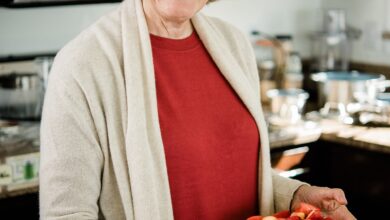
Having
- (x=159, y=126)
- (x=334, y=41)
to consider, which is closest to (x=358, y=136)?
(x=334, y=41)

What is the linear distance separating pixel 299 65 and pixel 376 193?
1062 mm

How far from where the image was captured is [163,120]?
117 centimetres

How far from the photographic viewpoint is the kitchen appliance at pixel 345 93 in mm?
3031

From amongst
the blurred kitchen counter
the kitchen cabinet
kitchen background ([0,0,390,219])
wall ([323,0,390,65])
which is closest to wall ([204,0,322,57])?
kitchen background ([0,0,390,219])

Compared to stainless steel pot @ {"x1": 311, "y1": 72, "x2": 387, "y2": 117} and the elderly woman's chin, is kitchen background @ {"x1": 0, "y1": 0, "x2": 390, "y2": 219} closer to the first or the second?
stainless steel pot @ {"x1": 311, "y1": 72, "x2": 387, "y2": 117}

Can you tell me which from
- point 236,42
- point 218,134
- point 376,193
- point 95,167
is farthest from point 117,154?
point 376,193

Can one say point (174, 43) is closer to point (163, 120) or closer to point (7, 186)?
point (163, 120)

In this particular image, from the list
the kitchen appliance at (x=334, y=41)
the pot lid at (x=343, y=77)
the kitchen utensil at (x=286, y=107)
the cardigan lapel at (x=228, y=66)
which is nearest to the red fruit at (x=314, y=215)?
the cardigan lapel at (x=228, y=66)

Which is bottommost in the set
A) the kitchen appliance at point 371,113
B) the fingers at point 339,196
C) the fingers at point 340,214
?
the kitchen appliance at point 371,113

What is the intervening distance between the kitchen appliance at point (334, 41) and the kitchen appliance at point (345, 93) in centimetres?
44

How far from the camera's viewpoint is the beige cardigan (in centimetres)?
103

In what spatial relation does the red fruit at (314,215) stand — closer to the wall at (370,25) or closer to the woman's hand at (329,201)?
the woman's hand at (329,201)

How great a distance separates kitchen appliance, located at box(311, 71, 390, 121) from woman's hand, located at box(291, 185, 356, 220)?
173 centimetres

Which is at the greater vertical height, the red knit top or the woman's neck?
the woman's neck
